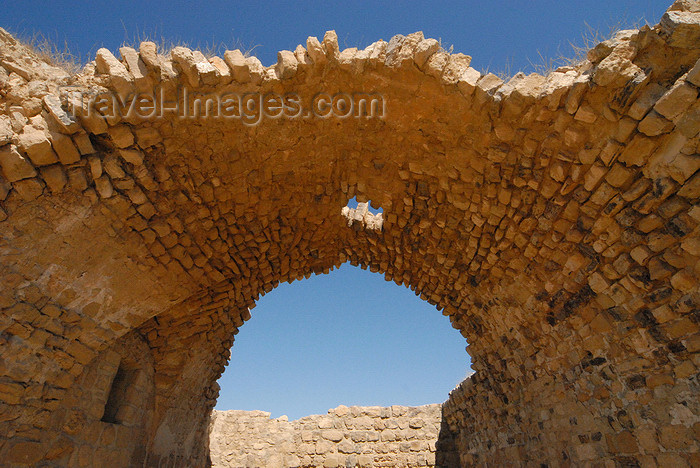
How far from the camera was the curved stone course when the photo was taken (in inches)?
153

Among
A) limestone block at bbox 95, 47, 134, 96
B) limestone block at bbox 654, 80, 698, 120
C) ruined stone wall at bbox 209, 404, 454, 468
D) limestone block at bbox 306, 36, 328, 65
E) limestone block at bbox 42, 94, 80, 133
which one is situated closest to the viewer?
limestone block at bbox 654, 80, 698, 120

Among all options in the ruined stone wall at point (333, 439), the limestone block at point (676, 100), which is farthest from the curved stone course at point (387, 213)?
the ruined stone wall at point (333, 439)

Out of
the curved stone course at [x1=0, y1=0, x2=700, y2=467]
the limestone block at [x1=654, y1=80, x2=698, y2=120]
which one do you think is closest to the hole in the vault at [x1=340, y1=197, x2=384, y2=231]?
the curved stone course at [x1=0, y1=0, x2=700, y2=467]

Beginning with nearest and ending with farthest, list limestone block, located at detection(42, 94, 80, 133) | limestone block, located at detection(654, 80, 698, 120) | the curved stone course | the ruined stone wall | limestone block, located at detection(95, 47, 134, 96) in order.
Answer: limestone block, located at detection(654, 80, 698, 120) < the curved stone course < limestone block, located at detection(42, 94, 80, 133) < limestone block, located at detection(95, 47, 134, 96) < the ruined stone wall

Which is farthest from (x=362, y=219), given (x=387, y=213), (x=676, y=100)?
(x=676, y=100)

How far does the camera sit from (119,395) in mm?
6223

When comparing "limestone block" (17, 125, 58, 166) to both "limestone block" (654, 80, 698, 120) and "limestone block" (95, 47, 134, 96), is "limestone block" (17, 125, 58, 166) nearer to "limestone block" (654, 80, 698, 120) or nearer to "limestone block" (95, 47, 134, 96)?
"limestone block" (95, 47, 134, 96)

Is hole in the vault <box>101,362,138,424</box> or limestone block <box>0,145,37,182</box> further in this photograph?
hole in the vault <box>101,362,138,424</box>

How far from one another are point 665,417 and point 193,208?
17.6ft

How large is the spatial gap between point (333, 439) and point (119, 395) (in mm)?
5782

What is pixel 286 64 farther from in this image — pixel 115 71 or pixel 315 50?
pixel 115 71

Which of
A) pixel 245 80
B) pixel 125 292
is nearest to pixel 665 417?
pixel 245 80

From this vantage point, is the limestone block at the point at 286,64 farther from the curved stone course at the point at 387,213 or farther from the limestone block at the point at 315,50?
the limestone block at the point at 315,50

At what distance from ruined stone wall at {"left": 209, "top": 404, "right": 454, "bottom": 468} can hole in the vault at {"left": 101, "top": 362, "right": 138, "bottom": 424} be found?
16.3ft
